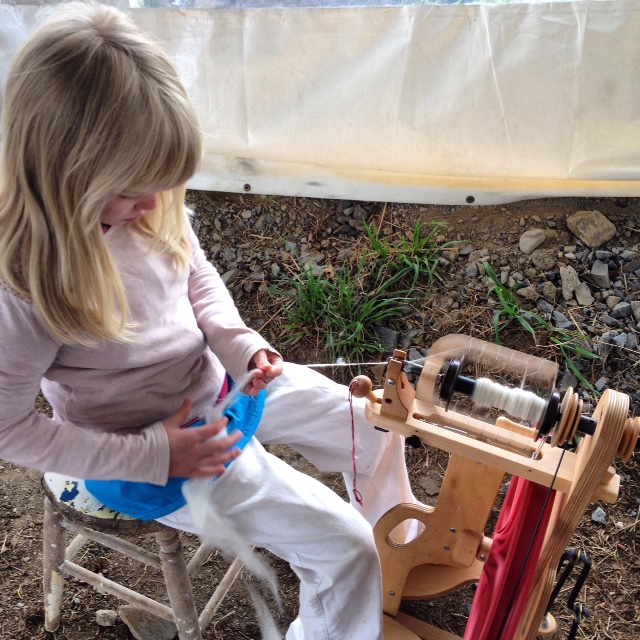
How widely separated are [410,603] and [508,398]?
2.70 ft

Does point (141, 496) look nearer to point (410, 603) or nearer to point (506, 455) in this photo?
point (506, 455)

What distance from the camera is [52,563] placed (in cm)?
136

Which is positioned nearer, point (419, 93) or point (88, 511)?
point (88, 511)

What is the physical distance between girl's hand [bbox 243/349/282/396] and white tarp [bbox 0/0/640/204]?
1048 millimetres

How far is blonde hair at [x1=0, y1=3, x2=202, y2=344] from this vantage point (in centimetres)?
82

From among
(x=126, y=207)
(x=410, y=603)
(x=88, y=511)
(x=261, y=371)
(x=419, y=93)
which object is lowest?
(x=410, y=603)

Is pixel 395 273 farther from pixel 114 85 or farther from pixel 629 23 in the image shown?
pixel 114 85

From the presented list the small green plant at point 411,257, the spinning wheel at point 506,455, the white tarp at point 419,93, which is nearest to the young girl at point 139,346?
the spinning wheel at point 506,455

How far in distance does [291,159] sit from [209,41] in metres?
0.41

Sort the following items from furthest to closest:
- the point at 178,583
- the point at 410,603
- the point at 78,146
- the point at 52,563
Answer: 1. the point at 410,603
2. the point at 52,563
3. the point at 178,583
4. the point at 78,146

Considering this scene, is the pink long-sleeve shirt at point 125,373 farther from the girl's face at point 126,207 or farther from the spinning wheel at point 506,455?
the spinning wheel at point 506,455

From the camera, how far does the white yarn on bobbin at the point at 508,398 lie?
2.89 feet

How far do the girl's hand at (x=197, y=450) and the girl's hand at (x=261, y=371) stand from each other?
0.30ft

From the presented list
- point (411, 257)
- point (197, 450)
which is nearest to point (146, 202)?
point (197, 450)
